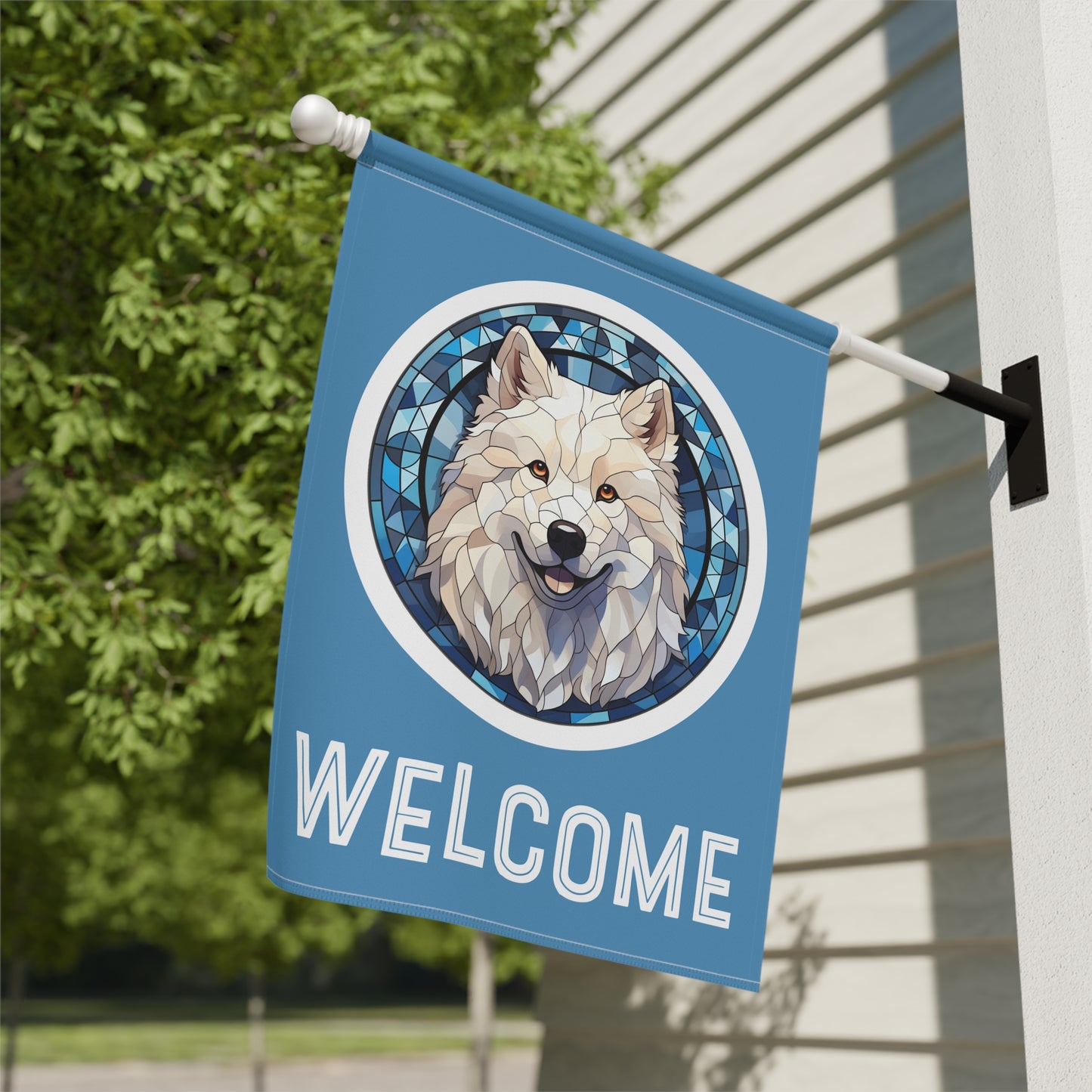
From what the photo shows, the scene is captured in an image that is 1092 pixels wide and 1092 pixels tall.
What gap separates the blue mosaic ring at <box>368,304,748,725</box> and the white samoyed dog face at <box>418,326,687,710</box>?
1.0 inches

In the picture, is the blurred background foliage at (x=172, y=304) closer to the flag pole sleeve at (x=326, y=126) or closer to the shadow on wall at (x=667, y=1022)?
the shadow on wall at (x=667, y=1022)

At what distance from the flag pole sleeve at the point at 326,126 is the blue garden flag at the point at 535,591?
4cm

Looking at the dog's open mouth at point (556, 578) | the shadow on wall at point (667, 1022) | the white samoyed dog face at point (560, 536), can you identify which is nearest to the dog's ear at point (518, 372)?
the white samoyed dog face at point (560, 536)

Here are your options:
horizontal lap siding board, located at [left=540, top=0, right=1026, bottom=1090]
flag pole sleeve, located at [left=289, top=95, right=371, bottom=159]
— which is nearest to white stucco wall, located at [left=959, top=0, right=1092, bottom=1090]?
flag pole sleeve, located at [left=289, top=95, right=371, bottom=159]

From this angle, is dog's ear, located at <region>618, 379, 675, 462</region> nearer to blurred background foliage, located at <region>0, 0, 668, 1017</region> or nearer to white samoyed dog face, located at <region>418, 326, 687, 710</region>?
white samoyed dog face, located at <region>418, 326, 687, 710</region>

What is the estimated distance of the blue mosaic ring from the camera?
2.62m

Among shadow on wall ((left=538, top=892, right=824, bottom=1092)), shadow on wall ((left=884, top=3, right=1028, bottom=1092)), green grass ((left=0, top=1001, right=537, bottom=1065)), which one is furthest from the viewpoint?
green grass ((left=0, top=1001, right=537, bottom=1065))

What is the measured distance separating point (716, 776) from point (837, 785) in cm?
291

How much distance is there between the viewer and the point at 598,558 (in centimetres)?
280

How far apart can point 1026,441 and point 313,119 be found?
6.05ft

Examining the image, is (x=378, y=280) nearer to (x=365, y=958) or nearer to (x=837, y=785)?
(x=837, y=785)

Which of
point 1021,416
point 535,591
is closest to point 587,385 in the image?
point 535,591

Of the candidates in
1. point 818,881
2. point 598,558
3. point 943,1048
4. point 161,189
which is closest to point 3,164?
point 161,189

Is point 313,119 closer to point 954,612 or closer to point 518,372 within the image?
point 518,372
